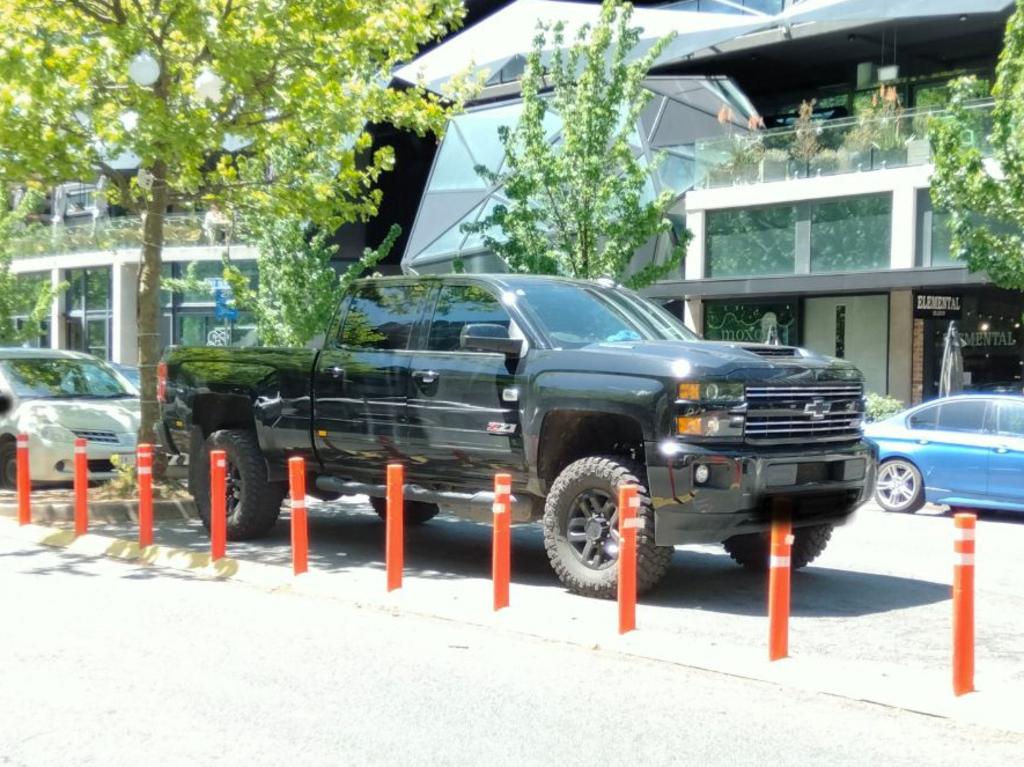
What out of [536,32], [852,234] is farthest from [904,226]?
[536,32]

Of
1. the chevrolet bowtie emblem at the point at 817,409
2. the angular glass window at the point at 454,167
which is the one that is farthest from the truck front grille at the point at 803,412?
the angular glass window at the point at 454,167

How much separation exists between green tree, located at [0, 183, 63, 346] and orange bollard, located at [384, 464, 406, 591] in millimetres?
21830

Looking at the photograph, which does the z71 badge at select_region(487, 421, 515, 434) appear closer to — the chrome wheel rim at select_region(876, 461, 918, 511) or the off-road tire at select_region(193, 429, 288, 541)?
the off-road tire at select_region(193, 429, 288, 541)

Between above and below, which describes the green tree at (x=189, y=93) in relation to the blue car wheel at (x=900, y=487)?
above

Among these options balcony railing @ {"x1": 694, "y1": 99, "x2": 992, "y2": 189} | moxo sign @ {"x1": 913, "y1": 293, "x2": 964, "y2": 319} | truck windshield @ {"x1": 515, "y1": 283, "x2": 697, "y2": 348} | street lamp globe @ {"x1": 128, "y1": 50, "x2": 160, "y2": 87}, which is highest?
balcony railing @ {"x1": 694, "y1": 99, "x2": 992, "y2": 189}

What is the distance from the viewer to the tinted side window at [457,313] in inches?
363

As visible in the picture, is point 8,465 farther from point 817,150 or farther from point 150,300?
point 817,150

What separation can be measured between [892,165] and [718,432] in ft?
57.5

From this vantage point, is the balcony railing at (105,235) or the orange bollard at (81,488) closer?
the orange bollard at (81,488)

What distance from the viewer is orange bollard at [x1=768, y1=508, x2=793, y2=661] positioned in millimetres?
6449

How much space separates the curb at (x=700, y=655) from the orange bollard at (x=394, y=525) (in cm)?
14

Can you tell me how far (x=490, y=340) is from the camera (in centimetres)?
849

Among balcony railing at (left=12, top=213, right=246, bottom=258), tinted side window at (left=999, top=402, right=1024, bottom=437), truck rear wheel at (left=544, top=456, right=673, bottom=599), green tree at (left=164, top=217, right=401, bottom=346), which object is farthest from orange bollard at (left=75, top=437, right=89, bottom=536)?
balcony railing at (left=12, top=213, right=246, bottom=258)

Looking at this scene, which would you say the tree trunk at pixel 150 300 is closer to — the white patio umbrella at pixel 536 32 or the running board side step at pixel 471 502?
the running board side step at pixel 471 502
